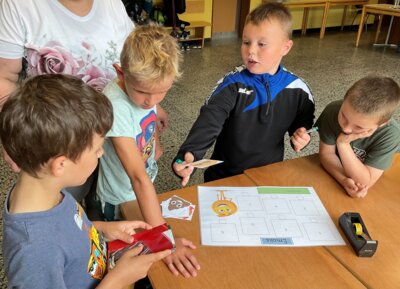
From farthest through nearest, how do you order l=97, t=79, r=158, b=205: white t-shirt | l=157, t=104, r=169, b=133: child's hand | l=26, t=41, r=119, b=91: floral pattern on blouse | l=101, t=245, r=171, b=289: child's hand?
l=157, t=104, r=169, b=133: child's hand
l=26, t=41, r=119, b=91: floral pattern on blouse
l=97, t=79, r=158, b=205: white t-shirt
l=101, t=245, r=171, b=289: child's hand

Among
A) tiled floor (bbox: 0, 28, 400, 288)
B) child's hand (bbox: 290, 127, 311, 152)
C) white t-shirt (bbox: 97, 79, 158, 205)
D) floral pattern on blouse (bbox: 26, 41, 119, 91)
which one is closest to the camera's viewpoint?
white t-shirt (bbox: 97, 79, 158, 205)

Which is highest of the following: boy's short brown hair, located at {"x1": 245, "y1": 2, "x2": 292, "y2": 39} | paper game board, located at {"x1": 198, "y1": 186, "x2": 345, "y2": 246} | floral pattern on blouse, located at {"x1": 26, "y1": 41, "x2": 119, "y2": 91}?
boy's short brown hair, located at {"x1": 245, "y1": 2, "x2": 292, "y2": 39}

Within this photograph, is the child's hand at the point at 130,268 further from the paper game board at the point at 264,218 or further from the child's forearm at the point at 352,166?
the child's forearm at the point at 352,166

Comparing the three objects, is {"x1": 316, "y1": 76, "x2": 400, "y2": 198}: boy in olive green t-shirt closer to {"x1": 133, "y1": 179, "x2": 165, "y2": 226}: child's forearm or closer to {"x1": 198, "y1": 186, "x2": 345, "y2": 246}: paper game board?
{"x1": 198, "y1": 186, "x2": 345, "y2": 246}: paper game board

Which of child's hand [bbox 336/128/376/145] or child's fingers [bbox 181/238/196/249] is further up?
child's hand [bbox 336/128/376/145]

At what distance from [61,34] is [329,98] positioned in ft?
11.2

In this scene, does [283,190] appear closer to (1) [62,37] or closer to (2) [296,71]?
(1) [62,37]

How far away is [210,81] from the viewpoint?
14.8 ft

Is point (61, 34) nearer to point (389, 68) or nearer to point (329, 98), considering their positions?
point (329, 98)

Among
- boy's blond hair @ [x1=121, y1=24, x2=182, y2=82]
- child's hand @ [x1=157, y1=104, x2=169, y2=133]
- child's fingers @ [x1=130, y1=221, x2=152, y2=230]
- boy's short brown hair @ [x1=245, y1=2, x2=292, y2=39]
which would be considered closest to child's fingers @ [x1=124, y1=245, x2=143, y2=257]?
child's fingers @ [x1=130, y1=221, x2=152, y2=230]

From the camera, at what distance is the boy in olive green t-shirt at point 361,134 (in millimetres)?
1212

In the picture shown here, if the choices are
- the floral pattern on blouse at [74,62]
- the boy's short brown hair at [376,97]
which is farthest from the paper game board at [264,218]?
the floral pattern on blouse at [74,62]

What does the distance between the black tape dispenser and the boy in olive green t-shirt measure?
19 centimetres

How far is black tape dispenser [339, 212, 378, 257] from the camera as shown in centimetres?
98
